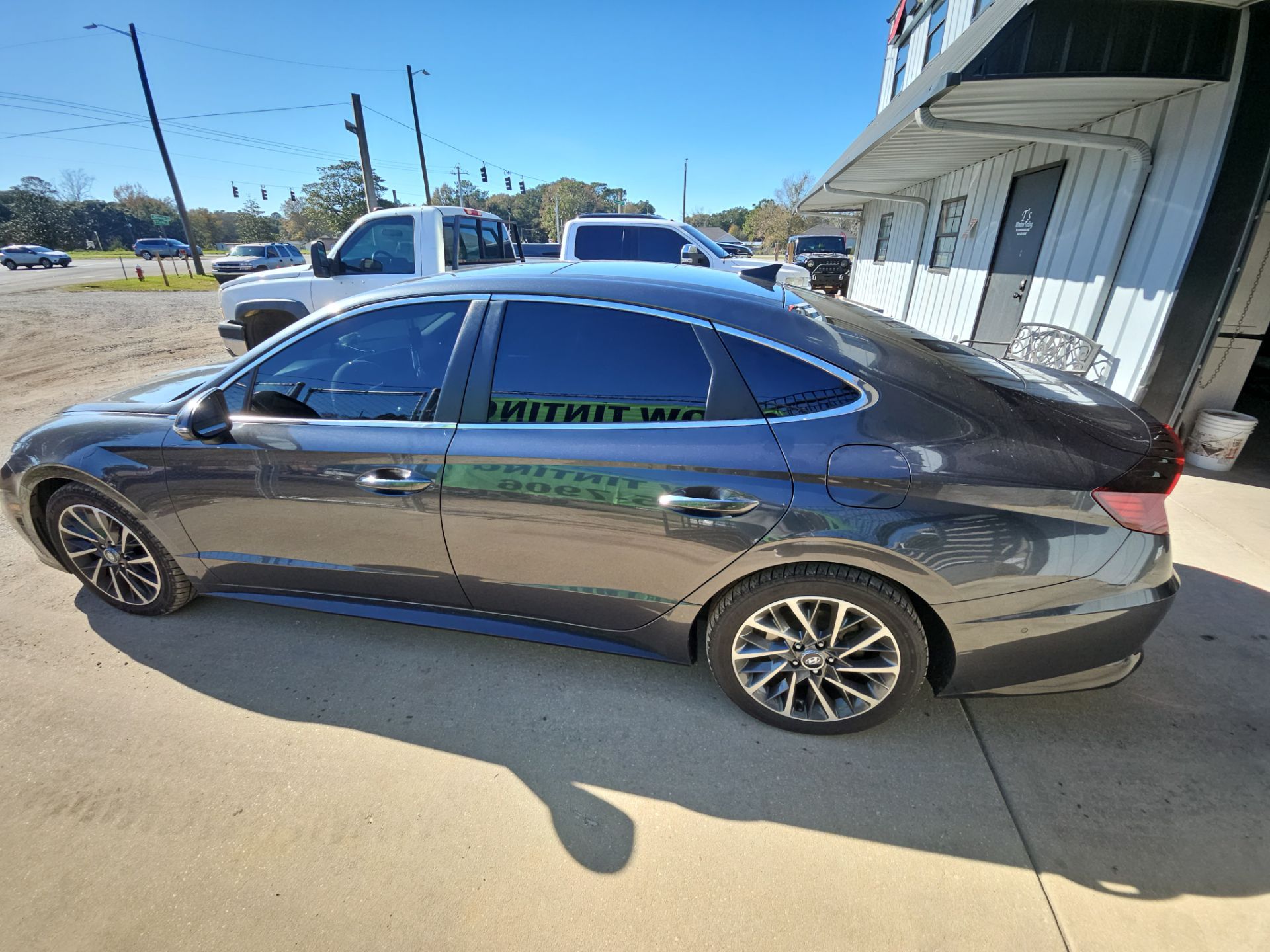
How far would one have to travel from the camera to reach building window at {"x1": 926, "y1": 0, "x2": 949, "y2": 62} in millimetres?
9625

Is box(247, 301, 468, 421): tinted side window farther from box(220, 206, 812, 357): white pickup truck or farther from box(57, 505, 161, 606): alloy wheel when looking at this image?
box(220, 206, 812, 357): white pickup truck

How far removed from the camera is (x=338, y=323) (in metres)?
2.37

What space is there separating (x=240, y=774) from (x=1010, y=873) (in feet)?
8.54

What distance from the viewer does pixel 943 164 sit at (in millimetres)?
8219

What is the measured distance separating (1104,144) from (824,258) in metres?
17.4

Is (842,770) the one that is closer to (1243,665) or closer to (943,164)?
(1243,665)

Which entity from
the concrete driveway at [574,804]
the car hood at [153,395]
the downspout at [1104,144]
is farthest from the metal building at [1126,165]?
the car hood at [153,395]

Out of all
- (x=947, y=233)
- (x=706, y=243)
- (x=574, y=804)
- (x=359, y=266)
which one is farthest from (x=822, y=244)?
(x=574, y=804)

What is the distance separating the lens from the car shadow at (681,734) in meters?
1.88

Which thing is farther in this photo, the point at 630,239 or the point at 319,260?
the point at 630,239

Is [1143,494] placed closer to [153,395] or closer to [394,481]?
[394,481]

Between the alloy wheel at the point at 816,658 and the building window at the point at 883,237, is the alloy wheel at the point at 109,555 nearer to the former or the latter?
the alloy wheel at the point at 816,658

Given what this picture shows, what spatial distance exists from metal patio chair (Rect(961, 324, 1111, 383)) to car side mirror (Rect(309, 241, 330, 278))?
6.35 meters

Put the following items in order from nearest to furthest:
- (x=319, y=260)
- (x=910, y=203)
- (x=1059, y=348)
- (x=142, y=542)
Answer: (x=142, y=542), (x=1059, y=348), (x=319, y=260), (x=910, y=203)
